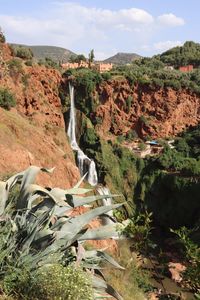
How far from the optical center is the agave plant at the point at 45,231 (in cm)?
452

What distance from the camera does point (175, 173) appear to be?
33531mm

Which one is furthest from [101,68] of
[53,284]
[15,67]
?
[53,284]

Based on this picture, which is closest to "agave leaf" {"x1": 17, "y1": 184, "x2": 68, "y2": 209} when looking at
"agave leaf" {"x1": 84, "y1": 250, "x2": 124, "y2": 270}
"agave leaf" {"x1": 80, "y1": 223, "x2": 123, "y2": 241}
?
"agave leaf" {"x1": 80, "y1": 223, "x2": 123, "y2": 241}

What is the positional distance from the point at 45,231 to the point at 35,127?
756 inches

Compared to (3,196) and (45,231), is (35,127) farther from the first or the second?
(45,231)

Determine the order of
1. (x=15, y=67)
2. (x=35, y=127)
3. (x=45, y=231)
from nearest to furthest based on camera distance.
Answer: (x=45, y=231) < (x=35, y=127) < (x=15, y=67)

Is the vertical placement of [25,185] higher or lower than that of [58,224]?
higher

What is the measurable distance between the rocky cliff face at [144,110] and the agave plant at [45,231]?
3248 centimetres

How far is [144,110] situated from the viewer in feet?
131

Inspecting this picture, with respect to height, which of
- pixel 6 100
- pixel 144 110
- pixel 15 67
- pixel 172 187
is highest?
pixel 15 67

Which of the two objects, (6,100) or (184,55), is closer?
(6,100)

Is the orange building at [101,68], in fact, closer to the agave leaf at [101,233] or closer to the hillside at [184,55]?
the hillside at [184,55]

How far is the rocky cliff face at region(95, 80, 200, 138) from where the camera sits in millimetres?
38281

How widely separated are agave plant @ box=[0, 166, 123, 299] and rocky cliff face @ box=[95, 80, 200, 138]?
107 feet
